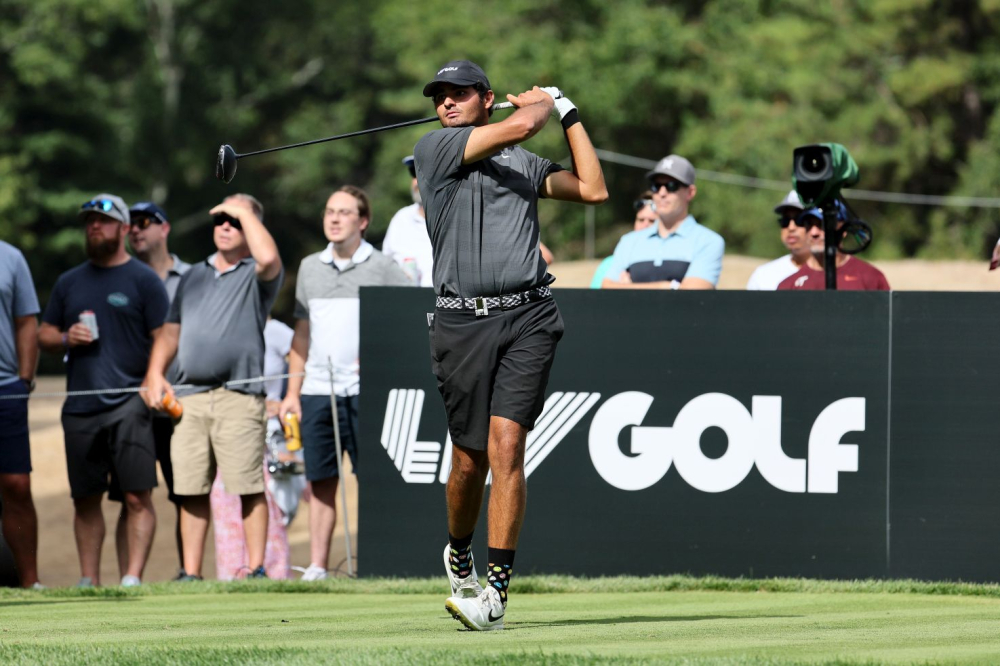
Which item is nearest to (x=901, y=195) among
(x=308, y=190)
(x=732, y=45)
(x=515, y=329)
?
(x=732, y=45)

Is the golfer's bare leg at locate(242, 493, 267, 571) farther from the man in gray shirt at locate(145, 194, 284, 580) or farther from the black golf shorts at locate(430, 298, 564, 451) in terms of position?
the black golf shorts at locate(430, 298, 564, 451)

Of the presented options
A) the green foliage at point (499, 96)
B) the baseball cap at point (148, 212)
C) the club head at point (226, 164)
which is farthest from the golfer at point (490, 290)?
the green foliage at point (499, 96)

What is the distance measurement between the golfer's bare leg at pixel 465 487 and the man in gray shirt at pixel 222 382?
3361 mm

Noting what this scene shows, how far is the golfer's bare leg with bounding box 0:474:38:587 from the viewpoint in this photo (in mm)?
9531

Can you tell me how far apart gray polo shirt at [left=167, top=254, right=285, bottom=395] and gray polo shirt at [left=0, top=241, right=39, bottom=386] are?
34.6 inches

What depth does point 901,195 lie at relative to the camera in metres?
34.9

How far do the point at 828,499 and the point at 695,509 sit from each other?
28.4 inches

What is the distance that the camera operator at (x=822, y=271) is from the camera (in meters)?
9.56

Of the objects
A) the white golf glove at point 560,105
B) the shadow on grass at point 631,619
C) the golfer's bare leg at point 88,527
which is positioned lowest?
the golfer's bare leg at point 88,527

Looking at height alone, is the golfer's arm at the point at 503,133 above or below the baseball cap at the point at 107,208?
above

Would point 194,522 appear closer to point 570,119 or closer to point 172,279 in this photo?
point 172,279

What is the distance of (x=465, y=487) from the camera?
21.0 feet

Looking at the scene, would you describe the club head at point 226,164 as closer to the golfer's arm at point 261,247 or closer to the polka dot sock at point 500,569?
the golfer's arm at point 261,247

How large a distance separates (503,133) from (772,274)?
5.11 m
